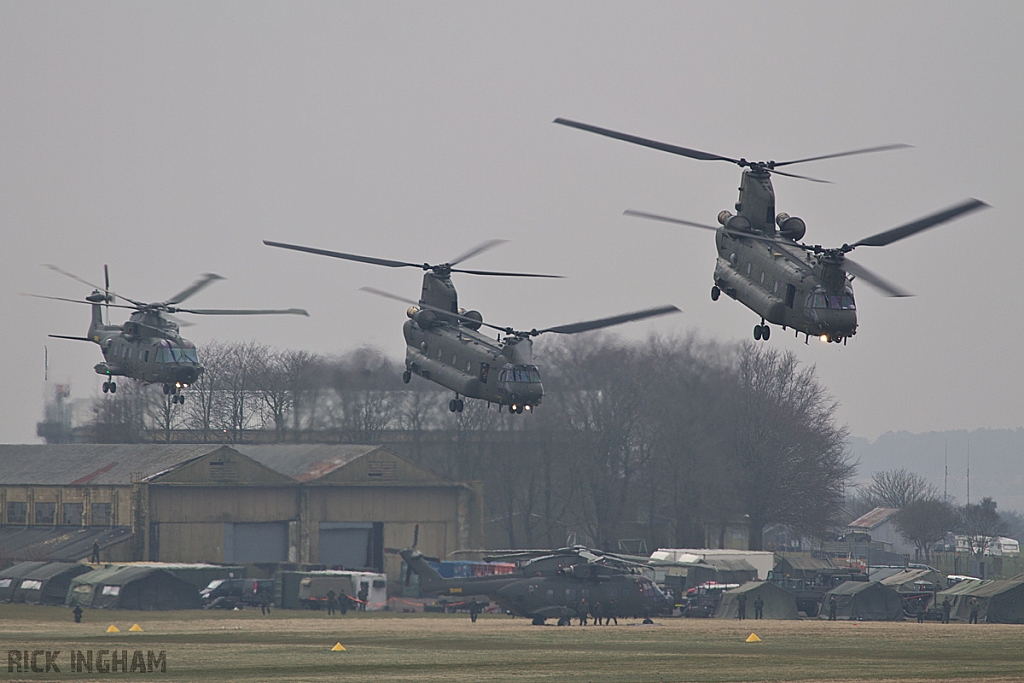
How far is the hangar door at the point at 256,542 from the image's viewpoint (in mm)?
95000

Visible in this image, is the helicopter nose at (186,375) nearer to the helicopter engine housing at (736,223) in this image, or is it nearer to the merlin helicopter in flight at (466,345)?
the merlin helicopter in flight at (466,345)

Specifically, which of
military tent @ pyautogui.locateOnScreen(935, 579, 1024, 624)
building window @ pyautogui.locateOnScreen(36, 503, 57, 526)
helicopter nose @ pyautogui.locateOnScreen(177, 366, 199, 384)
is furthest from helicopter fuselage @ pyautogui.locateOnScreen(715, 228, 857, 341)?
building window @ pyautogui.locateOnScreen(36, 503, 57, 526)

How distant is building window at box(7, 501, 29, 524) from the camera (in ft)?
327

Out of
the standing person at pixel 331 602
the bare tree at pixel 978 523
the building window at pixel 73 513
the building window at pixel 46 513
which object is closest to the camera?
the standing person at pixel 331 602

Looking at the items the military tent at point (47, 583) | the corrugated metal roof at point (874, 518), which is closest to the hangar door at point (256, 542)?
the military tent at point (47, 583)

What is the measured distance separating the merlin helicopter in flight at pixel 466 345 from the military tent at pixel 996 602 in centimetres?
3025

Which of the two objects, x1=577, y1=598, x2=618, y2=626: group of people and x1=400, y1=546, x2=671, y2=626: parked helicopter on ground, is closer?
x1=400, y1=546, x2=671, y2=626: parked helicopter on ground

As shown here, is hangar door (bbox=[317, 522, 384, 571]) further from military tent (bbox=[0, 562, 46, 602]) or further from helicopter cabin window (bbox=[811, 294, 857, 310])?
helicopter cabin window (bbox=[811, 294, 857, 310])

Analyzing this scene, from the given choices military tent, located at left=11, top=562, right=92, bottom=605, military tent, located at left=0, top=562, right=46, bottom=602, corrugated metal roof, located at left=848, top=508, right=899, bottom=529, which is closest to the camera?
military tent, located at left=11, top=562, right=92, bottom=605

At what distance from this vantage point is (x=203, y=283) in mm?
66438

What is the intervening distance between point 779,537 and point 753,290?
131m

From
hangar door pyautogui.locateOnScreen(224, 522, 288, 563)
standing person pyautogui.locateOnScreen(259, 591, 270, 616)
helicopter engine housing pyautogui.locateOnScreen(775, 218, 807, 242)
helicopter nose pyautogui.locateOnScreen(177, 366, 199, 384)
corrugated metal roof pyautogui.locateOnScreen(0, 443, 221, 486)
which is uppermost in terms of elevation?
helicopter engine housing pyautogui.locateOnScreen(775, 218, 807, 242)

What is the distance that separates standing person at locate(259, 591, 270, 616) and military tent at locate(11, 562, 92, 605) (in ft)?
36.4

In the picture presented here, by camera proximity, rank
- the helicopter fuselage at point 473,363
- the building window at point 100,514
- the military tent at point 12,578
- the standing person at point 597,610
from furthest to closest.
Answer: the building window at point 100,514 → the military tent at point 12,578 → the standing person at point 597,610 → the helicopter fuselage at point 473,363
